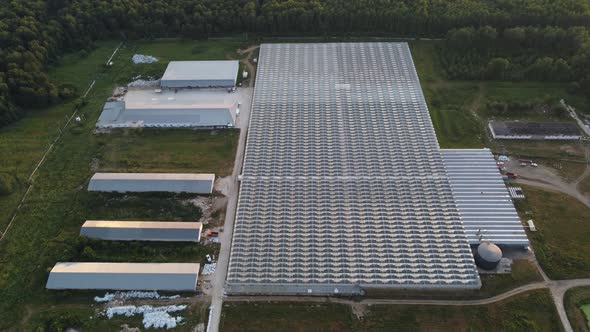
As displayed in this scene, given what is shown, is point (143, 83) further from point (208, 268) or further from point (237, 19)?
point (208, 268)

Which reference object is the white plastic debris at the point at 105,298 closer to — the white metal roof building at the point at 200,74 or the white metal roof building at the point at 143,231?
the white metal roof building at the point at 143,231

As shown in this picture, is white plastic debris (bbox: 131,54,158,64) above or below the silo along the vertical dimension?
above

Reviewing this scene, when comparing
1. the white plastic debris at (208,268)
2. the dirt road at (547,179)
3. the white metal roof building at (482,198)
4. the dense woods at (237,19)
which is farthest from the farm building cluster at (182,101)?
the dirt road at (547,179)

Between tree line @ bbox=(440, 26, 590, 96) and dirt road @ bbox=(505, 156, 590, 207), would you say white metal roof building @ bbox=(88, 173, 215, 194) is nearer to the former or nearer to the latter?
dirt road @ bbox=(505, 156, 590, 207)

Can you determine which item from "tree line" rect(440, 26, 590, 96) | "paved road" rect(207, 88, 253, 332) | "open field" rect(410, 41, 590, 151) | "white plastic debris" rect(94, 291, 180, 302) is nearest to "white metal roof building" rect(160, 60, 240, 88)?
"paved road" rect(207, 88, 253, 332)

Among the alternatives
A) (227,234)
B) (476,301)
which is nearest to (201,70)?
(227,234)

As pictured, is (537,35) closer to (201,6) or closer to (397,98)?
(397,98)
